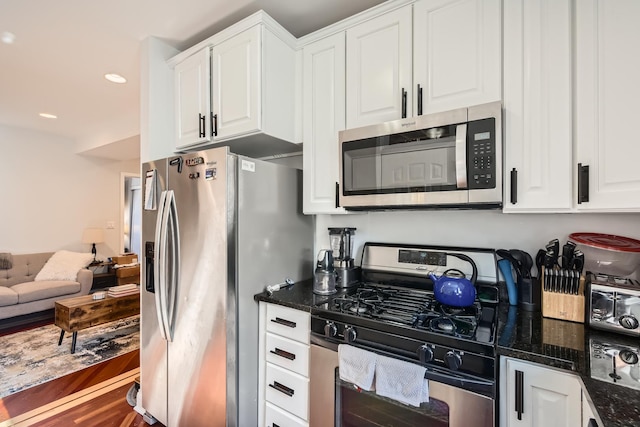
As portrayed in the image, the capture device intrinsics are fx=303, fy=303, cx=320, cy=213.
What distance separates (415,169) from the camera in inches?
58.6

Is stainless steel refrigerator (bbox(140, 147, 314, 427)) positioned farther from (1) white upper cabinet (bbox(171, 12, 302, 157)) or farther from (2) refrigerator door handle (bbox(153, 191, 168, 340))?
(1) white upper cabinet (bbox(171, 12, 302, 157))

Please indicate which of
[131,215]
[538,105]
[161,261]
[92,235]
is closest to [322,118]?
[538,105]

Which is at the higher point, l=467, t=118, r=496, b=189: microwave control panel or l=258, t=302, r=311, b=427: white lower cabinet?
l=467, t=118, r=496, b=189: microwave control panel

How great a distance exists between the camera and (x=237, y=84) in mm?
1849

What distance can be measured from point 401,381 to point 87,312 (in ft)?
10.4

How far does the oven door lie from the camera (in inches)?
42.2

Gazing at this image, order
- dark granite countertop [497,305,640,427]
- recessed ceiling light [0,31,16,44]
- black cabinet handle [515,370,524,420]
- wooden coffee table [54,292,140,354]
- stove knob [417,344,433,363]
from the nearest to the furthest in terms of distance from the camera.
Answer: dark granite countertop [497,305,640,427], black cabinet handle [515,370,524,420], stove knob [417,344,433,363], recessed ceiling light [0,31,16,44], wooden coffee table [54,292,140,354]

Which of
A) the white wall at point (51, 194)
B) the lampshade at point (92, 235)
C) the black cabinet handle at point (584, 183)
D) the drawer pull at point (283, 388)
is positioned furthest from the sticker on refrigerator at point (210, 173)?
the white wall at point (51, 194)

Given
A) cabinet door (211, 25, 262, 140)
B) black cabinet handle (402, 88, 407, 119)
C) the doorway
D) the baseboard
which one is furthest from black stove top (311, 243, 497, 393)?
the doorway

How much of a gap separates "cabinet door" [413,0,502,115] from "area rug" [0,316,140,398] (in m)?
3.49

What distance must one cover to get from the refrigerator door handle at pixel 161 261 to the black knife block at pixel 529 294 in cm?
194

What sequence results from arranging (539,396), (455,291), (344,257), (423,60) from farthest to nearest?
(344,257) → (423,60) → (455,291) → (539,396)

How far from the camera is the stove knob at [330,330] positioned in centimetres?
139

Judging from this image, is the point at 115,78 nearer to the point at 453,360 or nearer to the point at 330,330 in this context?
the point at 330,330
